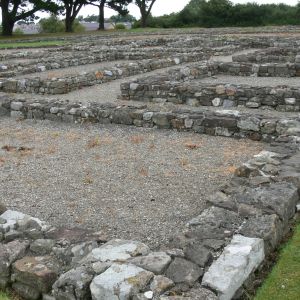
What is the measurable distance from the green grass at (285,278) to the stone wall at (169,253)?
14 cm

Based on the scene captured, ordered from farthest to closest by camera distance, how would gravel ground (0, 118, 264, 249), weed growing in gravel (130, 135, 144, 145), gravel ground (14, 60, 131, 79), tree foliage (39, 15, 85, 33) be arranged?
tree foliage (39, 15, 85, 33) < gravel ground (14, 60, 131, 79) < weed growing in gravel (130, 135, 144, 145) < gravel ground (0, 118, 264, 249)

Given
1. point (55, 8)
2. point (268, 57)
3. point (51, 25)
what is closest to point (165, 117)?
point (268, 57)

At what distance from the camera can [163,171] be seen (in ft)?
21.7

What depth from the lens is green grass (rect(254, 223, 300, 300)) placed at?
3.64 metres

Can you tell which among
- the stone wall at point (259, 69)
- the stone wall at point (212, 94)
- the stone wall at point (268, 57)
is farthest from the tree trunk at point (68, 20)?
the stone wall at point (212, 94)

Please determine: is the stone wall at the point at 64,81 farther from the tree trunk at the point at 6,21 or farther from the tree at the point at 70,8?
the tree at the point at 70,8

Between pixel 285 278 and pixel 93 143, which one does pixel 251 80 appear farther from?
pixel 285 278

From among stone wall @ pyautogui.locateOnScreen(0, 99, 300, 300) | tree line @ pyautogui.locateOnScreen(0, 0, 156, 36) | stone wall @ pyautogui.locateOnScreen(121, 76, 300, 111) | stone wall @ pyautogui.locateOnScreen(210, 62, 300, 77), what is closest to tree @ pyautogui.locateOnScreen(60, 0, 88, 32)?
tree line @ pyautogui.locateOnScreen(0, 0, 156, 36)

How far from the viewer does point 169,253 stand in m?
3.82

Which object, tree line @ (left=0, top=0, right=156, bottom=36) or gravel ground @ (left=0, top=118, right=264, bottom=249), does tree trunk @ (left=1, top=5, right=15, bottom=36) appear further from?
gravel ground @ (left=0, top=118, right=264, bottom=249)

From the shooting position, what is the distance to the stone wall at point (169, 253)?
3.39m

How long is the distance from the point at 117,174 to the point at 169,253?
287 cm

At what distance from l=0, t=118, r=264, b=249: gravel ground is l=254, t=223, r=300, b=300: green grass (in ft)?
3.82

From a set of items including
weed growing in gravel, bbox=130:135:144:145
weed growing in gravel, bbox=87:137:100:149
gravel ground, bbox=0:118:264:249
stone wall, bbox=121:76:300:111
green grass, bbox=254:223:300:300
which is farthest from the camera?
stone wall, bbox=121:76:300:111
